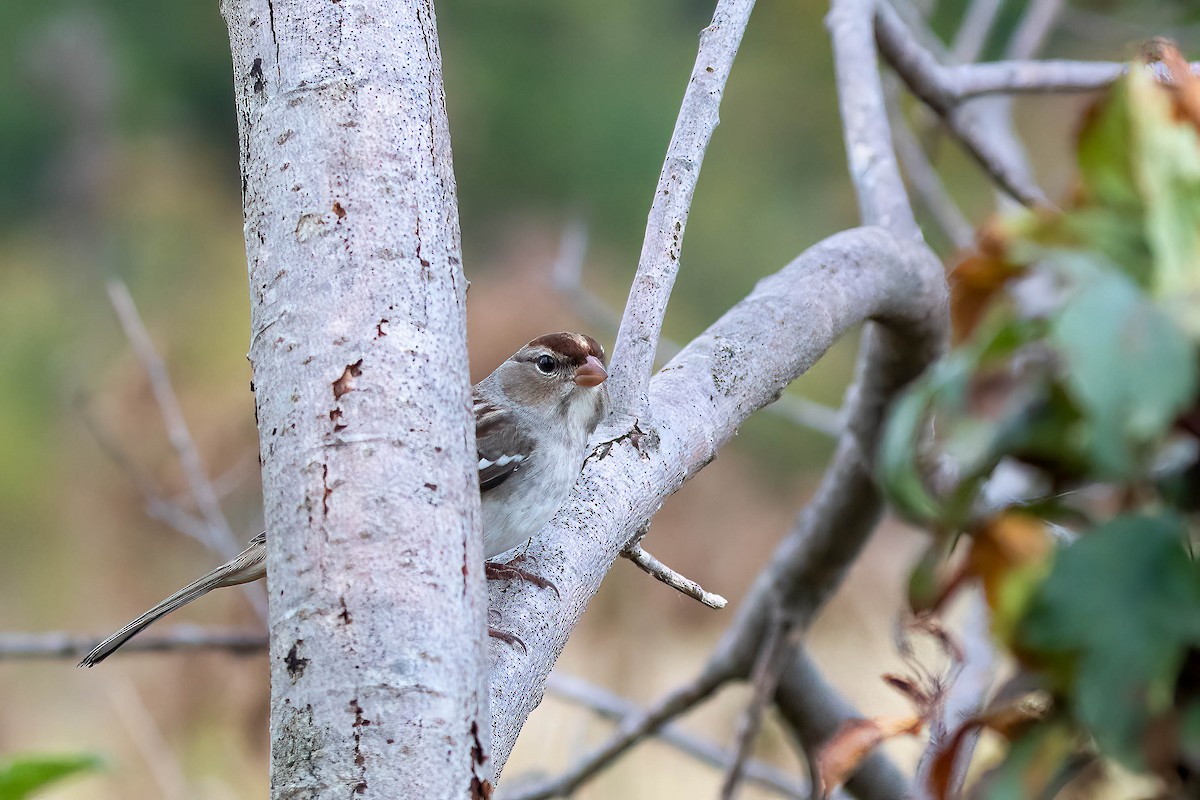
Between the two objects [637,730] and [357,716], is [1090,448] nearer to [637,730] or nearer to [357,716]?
[357,716]

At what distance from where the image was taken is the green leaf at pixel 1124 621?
0.85ft

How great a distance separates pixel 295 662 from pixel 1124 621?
1.08 ft

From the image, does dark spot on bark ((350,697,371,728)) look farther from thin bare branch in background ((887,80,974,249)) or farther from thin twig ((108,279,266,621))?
thin bare branch in background ((887,80,974,249))

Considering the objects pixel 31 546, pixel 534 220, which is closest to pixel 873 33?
pixel 534 220

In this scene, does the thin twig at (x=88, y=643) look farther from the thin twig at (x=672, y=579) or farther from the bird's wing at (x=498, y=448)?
the thin twig at (x=672, y=579)

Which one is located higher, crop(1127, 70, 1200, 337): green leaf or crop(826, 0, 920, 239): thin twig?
crop(1127, 70, 1200, 337): green leaf

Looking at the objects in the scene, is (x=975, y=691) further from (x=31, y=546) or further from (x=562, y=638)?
(x=31, y=546)

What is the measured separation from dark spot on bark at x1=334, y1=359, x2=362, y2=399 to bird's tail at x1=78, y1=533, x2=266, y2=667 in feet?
1.97

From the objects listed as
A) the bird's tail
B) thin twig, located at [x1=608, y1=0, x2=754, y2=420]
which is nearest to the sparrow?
the bird's tail

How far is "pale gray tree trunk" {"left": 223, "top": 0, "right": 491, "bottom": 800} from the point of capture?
46cm

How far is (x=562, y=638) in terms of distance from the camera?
710 millimetres

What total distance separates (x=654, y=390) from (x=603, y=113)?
3542 millimetres

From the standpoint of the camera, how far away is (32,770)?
624mm

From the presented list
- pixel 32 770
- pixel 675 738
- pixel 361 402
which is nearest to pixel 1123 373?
pixel 361 402
